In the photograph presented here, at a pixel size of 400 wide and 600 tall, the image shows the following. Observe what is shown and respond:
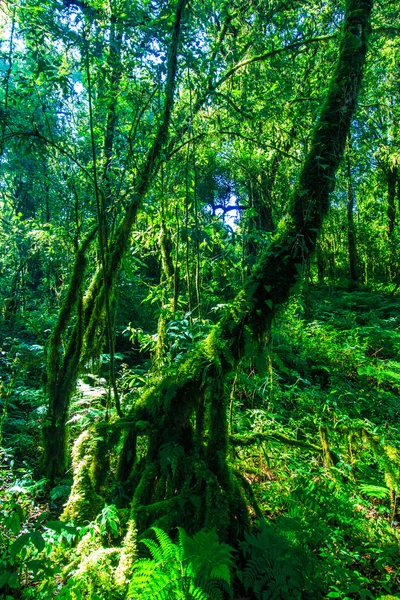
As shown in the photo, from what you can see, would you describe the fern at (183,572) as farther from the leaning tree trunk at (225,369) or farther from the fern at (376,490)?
the fern at (376,490)

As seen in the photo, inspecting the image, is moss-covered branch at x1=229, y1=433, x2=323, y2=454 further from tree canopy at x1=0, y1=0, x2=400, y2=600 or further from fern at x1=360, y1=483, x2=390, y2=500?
fern at x1=360, y1=483, x2=390, y2=500

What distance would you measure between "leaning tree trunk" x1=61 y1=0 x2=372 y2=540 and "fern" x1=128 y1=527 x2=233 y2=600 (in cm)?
50

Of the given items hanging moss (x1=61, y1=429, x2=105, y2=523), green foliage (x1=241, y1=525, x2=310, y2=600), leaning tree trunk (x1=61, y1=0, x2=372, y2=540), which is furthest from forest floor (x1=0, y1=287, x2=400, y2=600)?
leaning tree trunk (x1=61, y1=0, x2=372, y2=540)

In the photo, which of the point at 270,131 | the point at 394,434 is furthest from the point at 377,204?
the point at 394,434

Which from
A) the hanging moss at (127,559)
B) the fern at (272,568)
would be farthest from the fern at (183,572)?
the fern at (272,568)

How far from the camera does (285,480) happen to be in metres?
3.75

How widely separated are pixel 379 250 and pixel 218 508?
51.1ft

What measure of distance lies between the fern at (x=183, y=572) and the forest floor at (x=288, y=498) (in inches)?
3.8

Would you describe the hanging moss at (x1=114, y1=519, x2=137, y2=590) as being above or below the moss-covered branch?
below

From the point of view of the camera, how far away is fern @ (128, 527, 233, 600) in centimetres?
191

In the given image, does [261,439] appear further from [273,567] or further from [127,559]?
[127,559]

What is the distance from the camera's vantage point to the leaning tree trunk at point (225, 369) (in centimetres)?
275

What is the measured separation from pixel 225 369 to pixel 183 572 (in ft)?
4.58

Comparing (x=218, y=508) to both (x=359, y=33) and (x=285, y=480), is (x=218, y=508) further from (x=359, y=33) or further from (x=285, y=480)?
(x=359, y=33)
